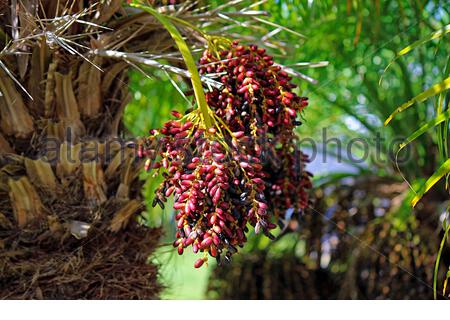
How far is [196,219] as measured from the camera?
0.99 meters

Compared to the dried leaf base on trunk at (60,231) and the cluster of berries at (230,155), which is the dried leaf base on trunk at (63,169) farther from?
the cluster of berries at (230,155)

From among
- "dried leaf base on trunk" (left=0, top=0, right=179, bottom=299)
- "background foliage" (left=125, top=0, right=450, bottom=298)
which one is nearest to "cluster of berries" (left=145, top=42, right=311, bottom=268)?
"dried leaf base on trunk" (left=0, top=0, right=179, bottom=299)

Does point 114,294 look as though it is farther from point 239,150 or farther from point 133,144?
point 239,150

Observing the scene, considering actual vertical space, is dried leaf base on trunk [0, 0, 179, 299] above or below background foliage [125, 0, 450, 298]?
below

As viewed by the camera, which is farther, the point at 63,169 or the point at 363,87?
the point at 363,87

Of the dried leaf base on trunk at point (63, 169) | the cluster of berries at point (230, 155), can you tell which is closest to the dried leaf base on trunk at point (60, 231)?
the dried leaf base on trunk at point (63, 169)

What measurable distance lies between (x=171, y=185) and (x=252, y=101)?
0.66ft

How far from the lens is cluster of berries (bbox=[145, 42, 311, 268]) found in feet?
3.19

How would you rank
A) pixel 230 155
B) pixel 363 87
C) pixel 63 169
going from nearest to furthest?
1. pixel 230 155
2. pixel 63 169
3. pixel 363 87

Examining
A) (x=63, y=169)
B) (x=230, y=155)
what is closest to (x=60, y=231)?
(x=63, y=169)

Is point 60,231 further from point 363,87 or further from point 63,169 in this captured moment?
point 363,87

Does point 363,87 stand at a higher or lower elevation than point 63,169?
higher

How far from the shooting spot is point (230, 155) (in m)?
1.02

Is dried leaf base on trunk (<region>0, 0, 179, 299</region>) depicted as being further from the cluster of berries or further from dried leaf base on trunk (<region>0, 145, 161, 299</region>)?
the cluster of berries
